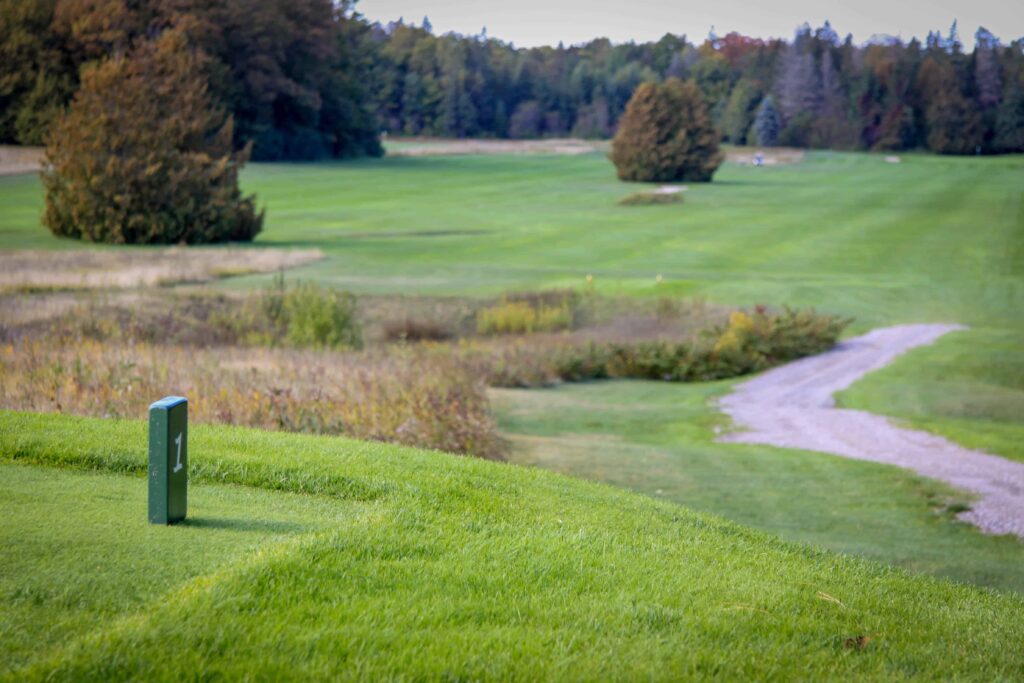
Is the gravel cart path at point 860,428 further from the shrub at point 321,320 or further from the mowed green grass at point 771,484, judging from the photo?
the shrub at point 321,320

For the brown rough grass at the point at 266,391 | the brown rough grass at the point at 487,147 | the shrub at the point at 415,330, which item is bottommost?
the shrub at the point at 415,330

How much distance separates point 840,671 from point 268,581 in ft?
8.04

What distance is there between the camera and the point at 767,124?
10000 centimetres

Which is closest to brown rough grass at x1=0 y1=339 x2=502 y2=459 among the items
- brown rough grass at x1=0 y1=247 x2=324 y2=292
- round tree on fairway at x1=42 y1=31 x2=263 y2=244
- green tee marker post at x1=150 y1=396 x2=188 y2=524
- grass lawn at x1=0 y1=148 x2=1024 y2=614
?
grass lawn at x1=0 y1=148 x2=1024 y2=614

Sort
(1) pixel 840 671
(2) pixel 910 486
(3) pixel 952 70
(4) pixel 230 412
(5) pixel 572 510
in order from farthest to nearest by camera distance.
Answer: (3) pixel 952 70 → (2) pixel 910 486 → (4) pixel 230 412 → (5) pixel 572 510 → (1) pixel 840 671

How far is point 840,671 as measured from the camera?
5059 millimetres

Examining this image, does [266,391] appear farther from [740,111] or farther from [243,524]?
[740,111]

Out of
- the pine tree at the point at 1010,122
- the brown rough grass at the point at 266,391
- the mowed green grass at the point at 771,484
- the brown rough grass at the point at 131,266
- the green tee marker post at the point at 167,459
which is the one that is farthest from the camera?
the pine tree at the point at 1010,122

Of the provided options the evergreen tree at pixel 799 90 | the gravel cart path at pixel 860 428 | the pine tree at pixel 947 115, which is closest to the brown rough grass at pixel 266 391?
the gravel cart path at pixel 860 428

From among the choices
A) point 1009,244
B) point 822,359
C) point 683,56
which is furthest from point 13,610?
point 683,56

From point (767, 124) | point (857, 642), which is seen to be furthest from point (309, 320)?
point (767, 124)

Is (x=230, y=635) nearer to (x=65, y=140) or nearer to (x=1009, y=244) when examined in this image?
(x=65, y=140)

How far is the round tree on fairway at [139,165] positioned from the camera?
3756cm

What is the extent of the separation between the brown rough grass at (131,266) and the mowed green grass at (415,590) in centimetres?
2171
